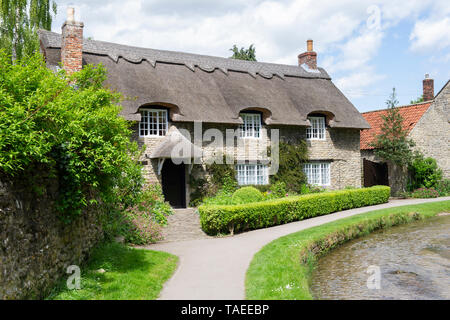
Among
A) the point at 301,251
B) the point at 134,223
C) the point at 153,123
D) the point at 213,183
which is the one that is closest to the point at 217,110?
the point at 153,123

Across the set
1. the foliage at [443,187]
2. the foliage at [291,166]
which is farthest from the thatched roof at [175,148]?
the foliage at [443,187]

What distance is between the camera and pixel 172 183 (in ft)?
58.0

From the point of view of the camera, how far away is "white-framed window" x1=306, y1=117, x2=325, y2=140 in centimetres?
2075

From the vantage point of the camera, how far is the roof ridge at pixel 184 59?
17547 mm

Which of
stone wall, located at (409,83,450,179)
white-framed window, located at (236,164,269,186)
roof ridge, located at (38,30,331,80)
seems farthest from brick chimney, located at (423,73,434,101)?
white-framed window, located at (236,164,269,186)

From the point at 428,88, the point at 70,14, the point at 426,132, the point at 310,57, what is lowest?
the point at 426,132

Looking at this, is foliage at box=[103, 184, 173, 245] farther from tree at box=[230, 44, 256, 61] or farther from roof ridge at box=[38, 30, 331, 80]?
tree at box=[230, 44, 256, 61]

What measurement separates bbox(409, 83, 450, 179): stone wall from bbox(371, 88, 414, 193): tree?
1352mm

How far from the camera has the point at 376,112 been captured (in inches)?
1065

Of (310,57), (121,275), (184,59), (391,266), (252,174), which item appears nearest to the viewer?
(121,275)

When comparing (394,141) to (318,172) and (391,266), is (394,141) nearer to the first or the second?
(318,172)

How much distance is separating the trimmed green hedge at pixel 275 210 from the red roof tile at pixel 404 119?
6.77 m

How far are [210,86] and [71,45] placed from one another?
6.22 m

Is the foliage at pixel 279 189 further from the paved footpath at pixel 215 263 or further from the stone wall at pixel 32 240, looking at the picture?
the stone wall at pixel 32 240
